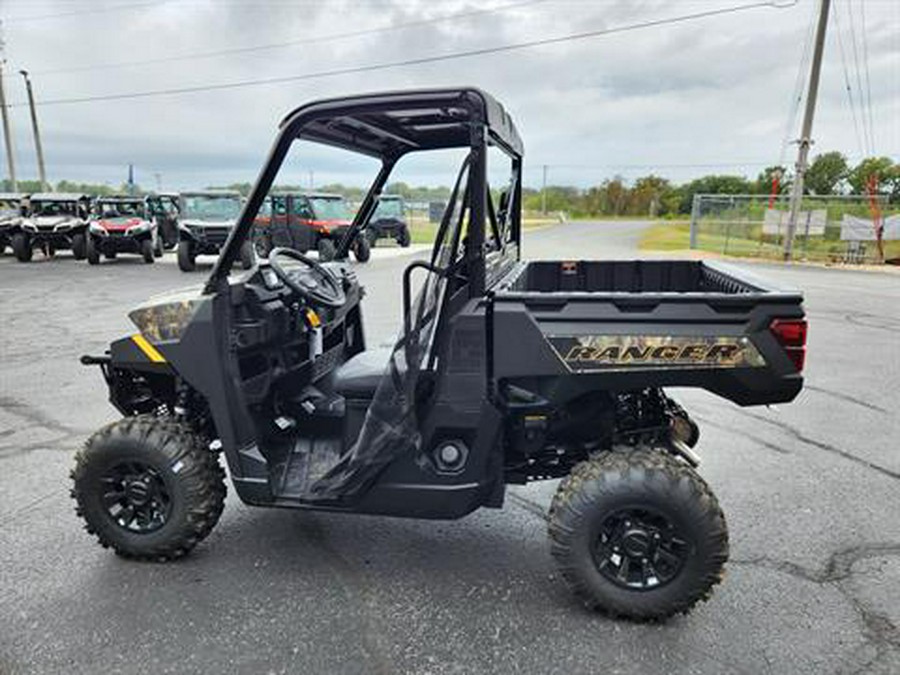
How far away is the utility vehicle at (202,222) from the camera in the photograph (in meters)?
15.3

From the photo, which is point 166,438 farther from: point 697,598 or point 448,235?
point 697,598

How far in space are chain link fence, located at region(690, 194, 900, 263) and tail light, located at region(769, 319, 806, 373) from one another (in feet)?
60.7

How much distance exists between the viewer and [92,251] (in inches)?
672

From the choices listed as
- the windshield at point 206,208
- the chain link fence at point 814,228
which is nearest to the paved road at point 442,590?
the windshield at point 206,208

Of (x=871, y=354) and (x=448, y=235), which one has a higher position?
(x=448, y=235)

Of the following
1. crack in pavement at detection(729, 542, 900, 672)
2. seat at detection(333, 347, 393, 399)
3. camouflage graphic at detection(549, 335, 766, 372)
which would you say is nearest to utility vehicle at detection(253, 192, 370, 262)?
seat at detection(333, 347, 393, 399)

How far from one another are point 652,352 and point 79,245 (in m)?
19.3

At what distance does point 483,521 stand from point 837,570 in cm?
163

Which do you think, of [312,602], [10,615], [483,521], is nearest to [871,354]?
[483,521]

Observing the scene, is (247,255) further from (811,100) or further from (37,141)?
(37,141)

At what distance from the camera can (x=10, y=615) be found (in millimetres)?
2611

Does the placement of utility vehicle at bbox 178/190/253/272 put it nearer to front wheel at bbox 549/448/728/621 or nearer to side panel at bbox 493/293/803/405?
side panel at bbox 493/293/803/405

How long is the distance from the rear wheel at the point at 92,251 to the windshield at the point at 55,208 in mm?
2237

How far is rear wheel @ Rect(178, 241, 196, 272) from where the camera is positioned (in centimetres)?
1533
